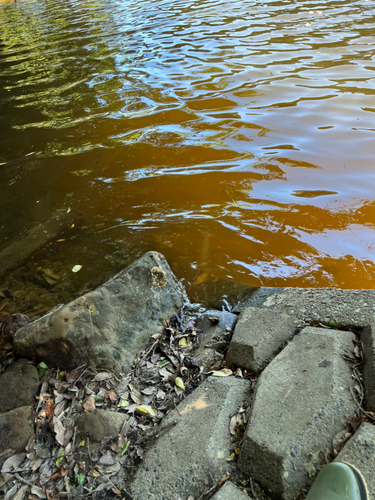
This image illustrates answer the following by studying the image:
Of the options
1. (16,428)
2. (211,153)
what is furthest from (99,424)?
(211,153)

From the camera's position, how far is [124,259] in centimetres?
338

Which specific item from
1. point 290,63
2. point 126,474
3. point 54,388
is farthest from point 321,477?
point 290,63

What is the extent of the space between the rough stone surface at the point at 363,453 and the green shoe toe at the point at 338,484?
4 centimetres

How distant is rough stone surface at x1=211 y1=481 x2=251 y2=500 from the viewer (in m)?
1.44

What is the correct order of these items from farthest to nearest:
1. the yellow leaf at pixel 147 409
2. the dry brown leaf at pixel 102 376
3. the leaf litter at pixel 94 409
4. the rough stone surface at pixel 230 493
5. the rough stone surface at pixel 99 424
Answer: the dry brown leaf at pixel 102 376
the yellow leaf at pixel 147 409
the rough stone surface at pixel 99 424
the leaf litter at pixel 94 409
the rough stone surface at pixel 230 493

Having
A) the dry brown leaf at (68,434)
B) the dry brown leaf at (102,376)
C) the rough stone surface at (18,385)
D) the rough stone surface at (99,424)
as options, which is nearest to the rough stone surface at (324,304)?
the dry brown leaf at (102,376)

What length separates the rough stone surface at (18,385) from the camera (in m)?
2.17

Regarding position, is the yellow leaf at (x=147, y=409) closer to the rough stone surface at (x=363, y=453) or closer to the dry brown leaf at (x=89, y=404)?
the dry brown leaf at (x=89, y=404)

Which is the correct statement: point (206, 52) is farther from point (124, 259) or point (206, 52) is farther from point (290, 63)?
point (124, 259)

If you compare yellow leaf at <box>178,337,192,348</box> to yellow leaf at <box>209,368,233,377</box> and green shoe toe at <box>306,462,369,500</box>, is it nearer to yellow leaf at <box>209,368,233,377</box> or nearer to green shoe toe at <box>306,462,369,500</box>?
yellow leaf at <box>209,368,233,377</box>

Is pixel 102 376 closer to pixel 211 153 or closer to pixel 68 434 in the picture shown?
pixel 68 434

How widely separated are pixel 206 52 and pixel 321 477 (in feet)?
27.6

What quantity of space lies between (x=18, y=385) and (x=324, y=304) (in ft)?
6.55

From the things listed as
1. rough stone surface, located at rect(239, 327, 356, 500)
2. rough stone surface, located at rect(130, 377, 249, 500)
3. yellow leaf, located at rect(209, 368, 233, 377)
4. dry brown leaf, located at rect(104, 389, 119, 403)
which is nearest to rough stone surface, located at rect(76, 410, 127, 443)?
dry brown leaf, located at rect(104, 389, 119, 403)
